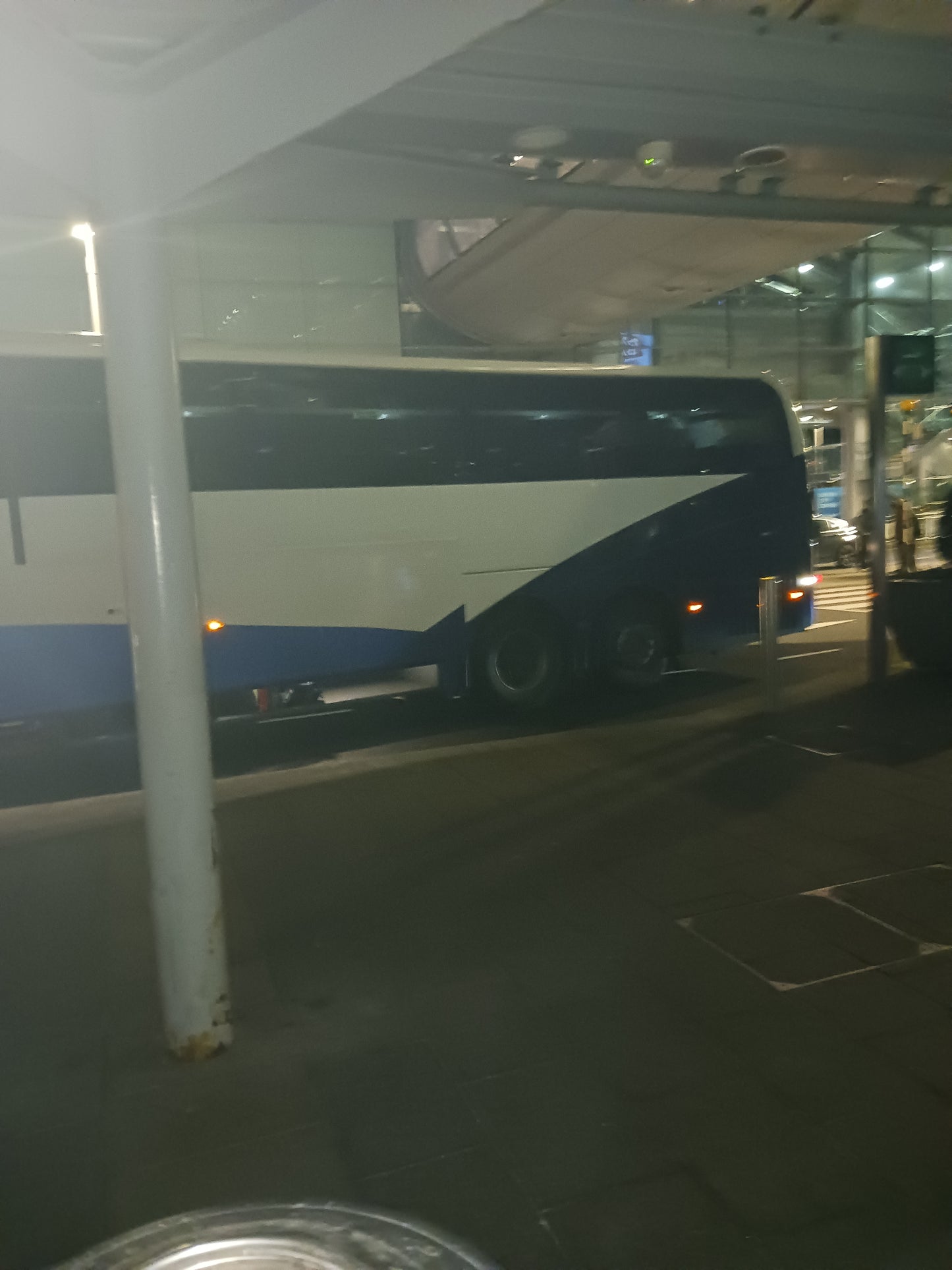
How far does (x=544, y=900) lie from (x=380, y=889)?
0.95 metres

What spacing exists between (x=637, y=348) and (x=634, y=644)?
15074 millimetres

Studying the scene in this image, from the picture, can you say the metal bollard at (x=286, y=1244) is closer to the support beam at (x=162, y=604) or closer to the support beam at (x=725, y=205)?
the support beam at (x=162, y=604)

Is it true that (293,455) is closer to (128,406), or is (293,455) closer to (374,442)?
(374,442)

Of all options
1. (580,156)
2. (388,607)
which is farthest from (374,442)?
Result: (580,156)

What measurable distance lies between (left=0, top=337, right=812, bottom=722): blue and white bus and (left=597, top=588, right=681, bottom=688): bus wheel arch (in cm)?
3

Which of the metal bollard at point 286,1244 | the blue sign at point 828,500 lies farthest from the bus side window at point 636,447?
the blue sign at point 828,500

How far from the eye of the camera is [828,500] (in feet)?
104

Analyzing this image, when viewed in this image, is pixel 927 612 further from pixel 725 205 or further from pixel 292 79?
pixel 292 79

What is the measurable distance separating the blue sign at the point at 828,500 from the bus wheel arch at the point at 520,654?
21081 millimetres

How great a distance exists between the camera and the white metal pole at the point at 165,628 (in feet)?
13.4

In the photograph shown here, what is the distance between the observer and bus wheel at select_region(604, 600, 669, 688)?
502 inches

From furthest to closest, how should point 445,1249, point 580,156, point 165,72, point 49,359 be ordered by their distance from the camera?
point 49,359
point 580,156
point 165,72
point 445,1249

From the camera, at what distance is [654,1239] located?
3.17m

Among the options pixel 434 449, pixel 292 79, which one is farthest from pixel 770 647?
pixel 292 79
